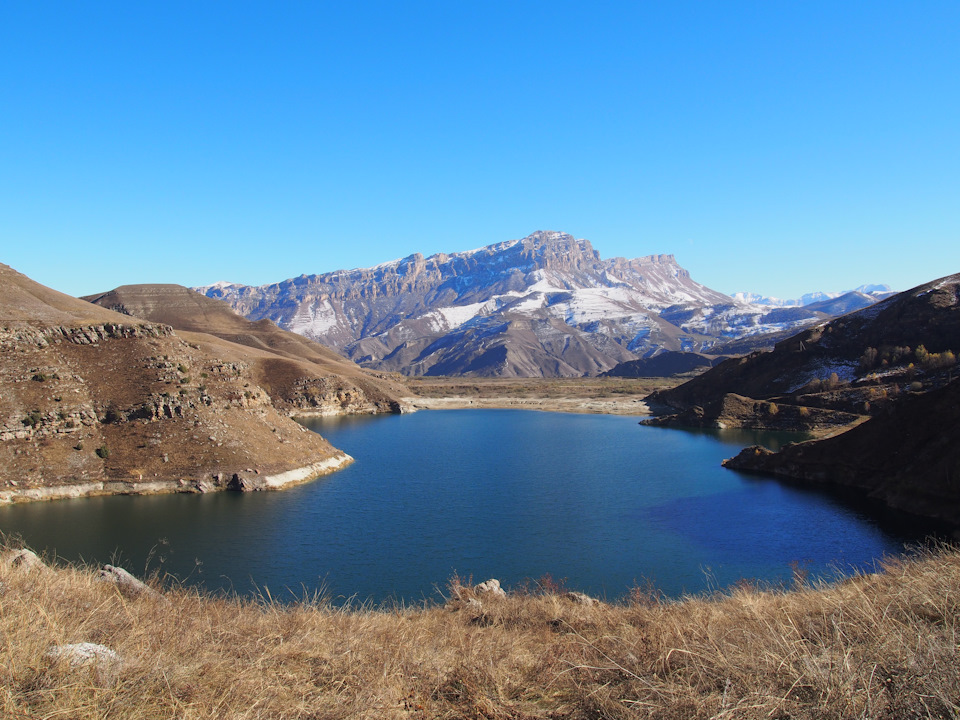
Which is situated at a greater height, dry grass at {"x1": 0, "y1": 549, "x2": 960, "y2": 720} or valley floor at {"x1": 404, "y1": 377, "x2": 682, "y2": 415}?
dry grass at {"x1": 0, "y1": 549, "x2": 960, "y2": 720}

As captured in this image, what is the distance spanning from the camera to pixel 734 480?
49844 millimetres

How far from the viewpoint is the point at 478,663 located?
9.32 meters

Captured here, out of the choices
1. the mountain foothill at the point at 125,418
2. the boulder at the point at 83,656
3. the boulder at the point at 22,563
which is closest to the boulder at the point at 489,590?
the boulder at the point at 22,563

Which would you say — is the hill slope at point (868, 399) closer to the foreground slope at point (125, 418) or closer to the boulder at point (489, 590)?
the boulder at point (489, 590)

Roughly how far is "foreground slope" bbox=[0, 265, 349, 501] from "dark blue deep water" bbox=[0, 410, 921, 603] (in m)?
1.97

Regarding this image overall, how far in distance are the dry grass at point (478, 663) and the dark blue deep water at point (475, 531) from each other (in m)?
10.1

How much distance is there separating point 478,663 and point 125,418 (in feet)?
146

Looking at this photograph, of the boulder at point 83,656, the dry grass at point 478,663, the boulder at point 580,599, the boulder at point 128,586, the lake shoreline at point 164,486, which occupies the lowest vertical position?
the boulder at point 580,599

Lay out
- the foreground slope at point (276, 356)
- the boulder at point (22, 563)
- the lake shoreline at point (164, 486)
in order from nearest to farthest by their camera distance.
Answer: the boulder at point (22, 563), the lake shoreline at point (164, 486), the foreground slope at point (276, 356)

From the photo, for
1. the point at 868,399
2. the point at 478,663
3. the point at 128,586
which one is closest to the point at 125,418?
the point at 128,586

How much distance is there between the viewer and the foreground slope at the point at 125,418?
40.5 meters

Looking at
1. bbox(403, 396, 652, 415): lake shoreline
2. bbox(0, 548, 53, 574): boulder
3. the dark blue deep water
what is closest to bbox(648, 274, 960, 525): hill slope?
the dark blue deep water

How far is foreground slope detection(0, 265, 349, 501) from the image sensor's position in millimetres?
40500

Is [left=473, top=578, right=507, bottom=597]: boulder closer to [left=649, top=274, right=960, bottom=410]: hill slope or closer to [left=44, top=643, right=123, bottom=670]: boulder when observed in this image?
[left=44, top=643, right=123, bottom=670]: boulder
